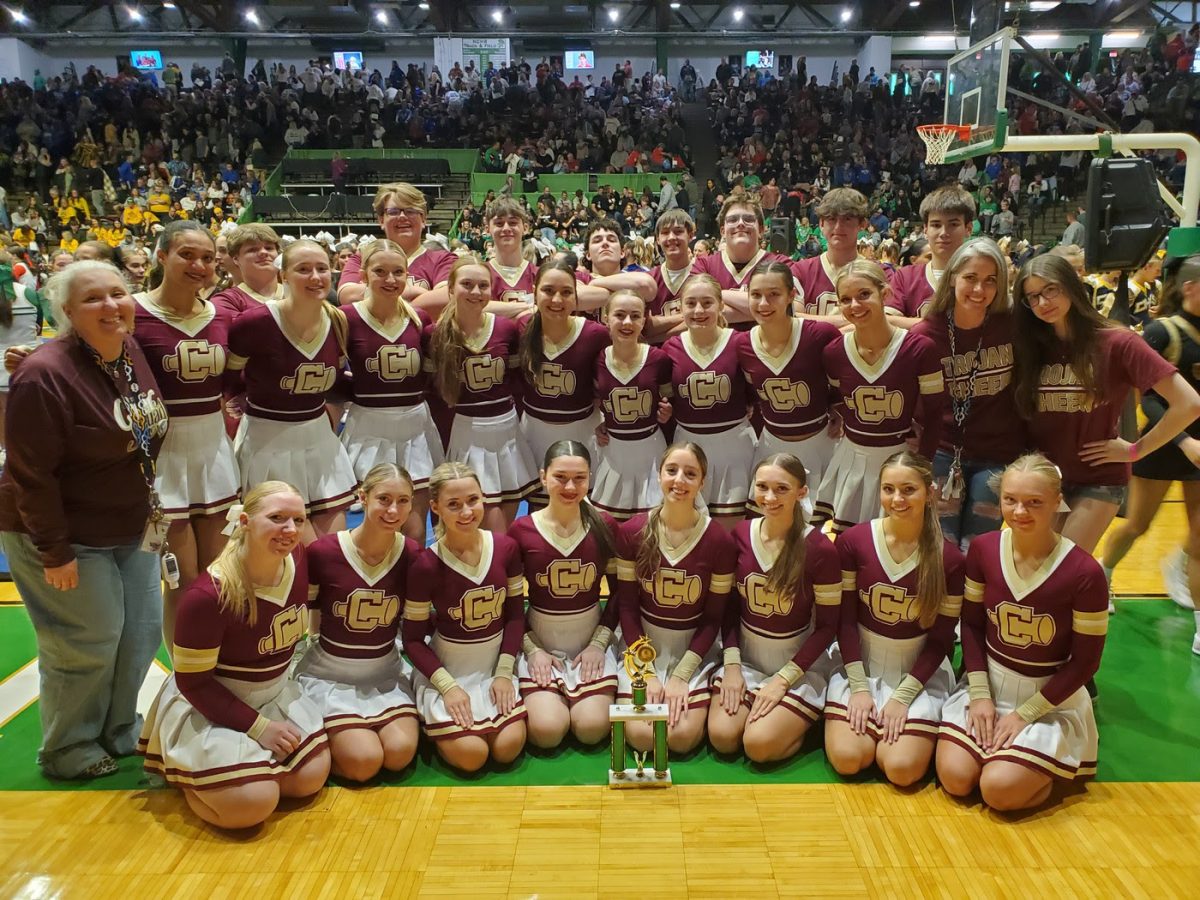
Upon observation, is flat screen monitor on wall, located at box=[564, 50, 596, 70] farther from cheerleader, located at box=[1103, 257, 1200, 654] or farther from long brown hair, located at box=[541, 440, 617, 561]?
long brown hair, located at box=[541, 440, 617, 561]

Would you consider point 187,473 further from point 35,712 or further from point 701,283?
point 701,283

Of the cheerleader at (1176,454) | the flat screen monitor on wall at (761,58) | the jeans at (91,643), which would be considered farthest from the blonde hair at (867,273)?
the flat screen monitor on wall at (761,58)

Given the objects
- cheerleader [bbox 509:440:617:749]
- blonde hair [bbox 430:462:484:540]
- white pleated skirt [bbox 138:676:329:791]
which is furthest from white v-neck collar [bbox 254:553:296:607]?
cheerleader [bbox 509:440:617:749]

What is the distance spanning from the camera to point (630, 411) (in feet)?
12.0

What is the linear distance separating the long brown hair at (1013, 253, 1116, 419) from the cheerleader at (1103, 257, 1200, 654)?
1.67ft

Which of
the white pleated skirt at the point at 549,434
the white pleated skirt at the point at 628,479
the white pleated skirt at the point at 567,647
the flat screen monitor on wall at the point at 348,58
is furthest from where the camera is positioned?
the flat screen monitor on wall at the point at 348,58

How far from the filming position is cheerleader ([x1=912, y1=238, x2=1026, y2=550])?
3.30 m

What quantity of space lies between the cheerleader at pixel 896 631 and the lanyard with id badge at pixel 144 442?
2.40 metres

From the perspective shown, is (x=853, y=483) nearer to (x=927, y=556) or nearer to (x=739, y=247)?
(x=927, y=556)

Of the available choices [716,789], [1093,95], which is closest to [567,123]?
[1093,95]

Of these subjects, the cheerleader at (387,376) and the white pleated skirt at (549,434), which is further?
the white pleated skirt at (549,434)

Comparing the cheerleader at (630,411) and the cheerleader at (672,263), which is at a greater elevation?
the cheerleader at (672,263)

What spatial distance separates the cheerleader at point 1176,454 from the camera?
357cm

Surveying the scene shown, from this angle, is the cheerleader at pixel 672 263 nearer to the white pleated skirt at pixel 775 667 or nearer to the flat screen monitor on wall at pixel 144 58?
the white pleated skirt at pixel 775 667
